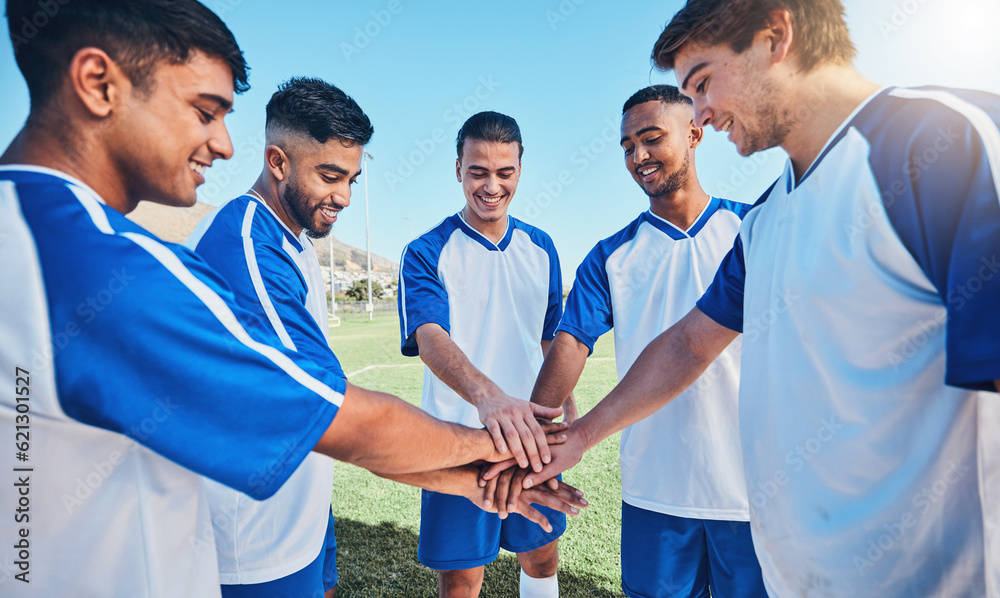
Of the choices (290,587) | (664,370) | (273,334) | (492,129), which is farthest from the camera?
(492,129)

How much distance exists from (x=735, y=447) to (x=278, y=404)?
6.94ft

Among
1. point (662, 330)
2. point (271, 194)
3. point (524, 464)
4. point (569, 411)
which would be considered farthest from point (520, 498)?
point (271, 194)

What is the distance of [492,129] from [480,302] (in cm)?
107

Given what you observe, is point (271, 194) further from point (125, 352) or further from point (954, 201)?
point (954, 201)

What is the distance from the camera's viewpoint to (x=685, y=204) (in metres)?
2.70

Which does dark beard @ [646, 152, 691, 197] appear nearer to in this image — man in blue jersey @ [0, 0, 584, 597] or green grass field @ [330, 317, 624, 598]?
man in blue jersey @ [0, 0, 584, 597]

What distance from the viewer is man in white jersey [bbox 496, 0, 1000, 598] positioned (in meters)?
0.99

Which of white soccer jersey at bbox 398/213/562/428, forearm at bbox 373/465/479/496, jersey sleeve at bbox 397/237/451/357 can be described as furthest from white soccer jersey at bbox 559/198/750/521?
forearm at bbox 373/465/479/496

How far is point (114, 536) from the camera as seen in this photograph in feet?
3.45

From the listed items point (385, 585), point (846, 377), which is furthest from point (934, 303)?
point (385, 585)

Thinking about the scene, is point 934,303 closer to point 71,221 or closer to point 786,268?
point 786,268

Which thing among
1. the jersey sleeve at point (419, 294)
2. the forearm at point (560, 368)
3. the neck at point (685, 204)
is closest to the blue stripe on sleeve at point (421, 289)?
the jersey sleeve at point (419, 294)

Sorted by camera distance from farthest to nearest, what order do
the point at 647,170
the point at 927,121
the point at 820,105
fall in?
the point at 647,170, the point at 820,105, the point at 927,121

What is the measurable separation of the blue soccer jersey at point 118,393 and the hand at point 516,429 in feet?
4.11
